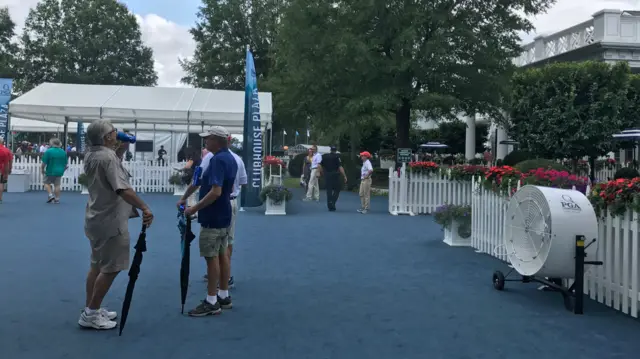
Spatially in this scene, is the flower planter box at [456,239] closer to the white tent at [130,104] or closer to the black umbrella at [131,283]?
the black umbrella at [131,283]

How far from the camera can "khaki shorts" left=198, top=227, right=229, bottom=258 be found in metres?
5.80

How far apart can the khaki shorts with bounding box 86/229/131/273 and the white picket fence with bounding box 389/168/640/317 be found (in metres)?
4.43

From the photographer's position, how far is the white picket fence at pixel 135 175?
2264 cm

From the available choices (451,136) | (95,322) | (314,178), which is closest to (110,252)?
(95,322)

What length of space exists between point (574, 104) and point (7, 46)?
42873mm

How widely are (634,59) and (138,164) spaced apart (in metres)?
20.4

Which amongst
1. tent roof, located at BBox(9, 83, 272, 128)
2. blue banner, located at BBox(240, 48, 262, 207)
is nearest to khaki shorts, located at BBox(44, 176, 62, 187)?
tent roof, located at BBox(9, 83, 272, 128)

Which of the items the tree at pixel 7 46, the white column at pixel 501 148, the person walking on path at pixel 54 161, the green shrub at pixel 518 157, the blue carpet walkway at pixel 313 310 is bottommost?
the blue carpet walkway at pixel 313 310

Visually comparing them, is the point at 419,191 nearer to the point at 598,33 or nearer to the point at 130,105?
the point at 130,105

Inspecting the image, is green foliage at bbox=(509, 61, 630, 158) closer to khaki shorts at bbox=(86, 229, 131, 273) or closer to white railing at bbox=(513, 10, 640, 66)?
white railing at bbox=(513, 10, 640, 66)

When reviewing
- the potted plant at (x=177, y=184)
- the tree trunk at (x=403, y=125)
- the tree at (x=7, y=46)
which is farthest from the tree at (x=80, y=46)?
the tree trunk at (x=403, y=125)

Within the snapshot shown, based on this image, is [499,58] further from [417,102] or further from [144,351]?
[144,351]

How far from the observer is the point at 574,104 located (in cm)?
2378

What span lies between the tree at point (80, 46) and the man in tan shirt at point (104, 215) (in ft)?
164
